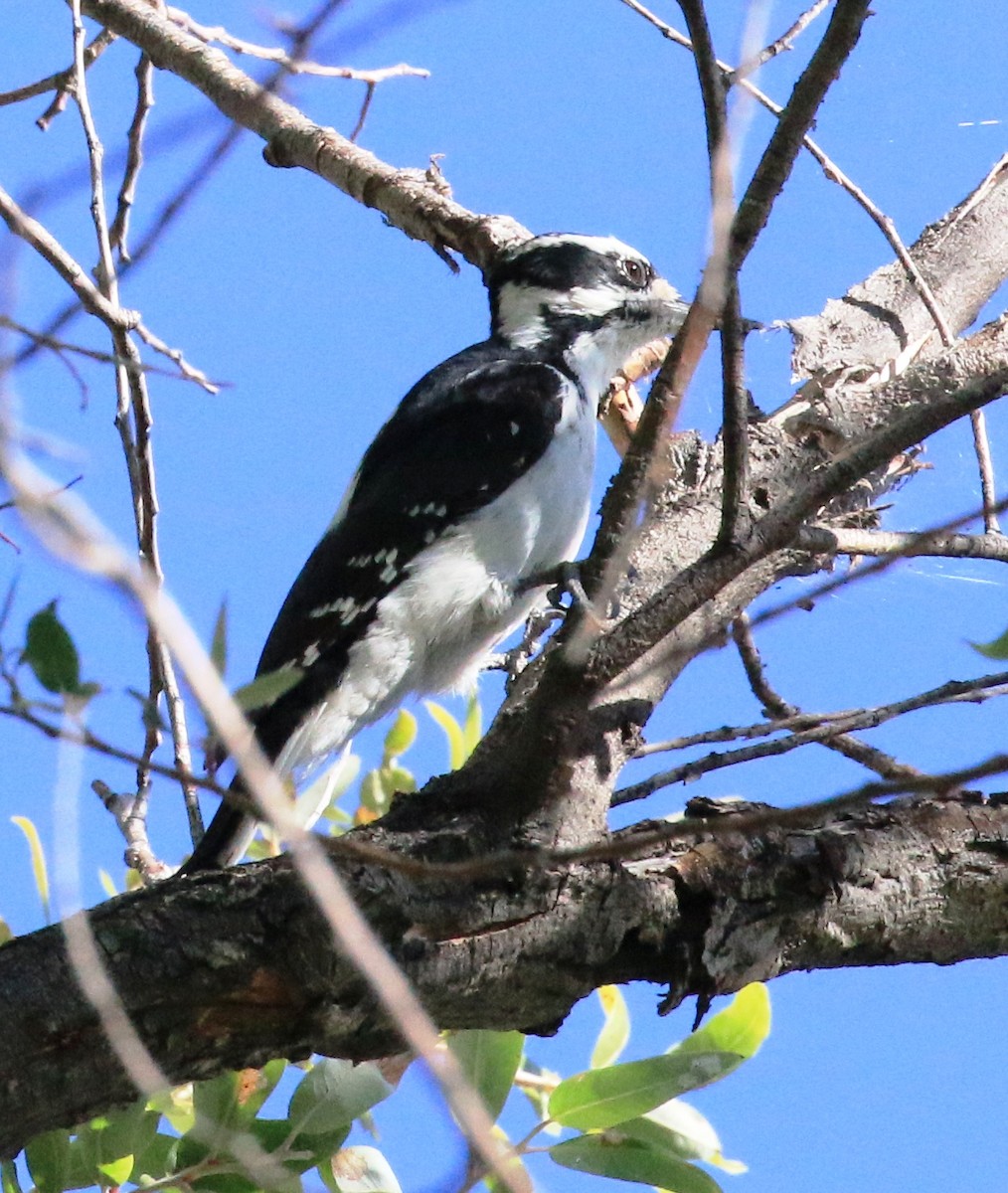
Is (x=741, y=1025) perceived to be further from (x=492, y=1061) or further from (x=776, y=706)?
(x=776, y=706)

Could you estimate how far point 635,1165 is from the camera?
1.70 m

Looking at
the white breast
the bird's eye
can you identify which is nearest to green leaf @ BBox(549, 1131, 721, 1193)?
the white breast

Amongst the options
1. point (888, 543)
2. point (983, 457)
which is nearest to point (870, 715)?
point (888, 543)

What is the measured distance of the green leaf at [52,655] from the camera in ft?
3.51

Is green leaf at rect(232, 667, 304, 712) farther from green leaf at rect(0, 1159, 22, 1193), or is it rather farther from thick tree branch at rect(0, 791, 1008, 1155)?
green leaf at rect(0, 1159, 22, 1193)

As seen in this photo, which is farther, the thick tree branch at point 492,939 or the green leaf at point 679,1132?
the green leaf at point 679,1132

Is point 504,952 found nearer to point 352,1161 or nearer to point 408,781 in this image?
point 352,1161

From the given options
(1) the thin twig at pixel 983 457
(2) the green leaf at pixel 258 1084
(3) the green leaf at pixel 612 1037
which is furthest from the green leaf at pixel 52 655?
(1) the thin twig at pixel 983 457

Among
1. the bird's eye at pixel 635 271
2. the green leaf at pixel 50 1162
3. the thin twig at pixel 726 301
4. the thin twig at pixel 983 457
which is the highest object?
the bird's eye at pixel 635 271

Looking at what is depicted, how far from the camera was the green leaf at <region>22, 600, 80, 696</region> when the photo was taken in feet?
3.51

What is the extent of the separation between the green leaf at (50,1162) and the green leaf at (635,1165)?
1.68 feet

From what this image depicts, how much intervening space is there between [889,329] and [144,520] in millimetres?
1387

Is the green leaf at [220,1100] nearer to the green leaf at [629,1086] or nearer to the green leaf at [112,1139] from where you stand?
the green leaf at [112,1139]

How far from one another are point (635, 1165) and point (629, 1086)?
8cm
